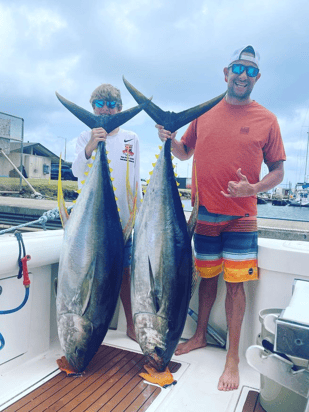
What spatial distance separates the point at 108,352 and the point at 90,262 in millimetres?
788

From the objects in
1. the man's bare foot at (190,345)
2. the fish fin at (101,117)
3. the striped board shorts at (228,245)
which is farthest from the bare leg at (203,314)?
the fish fin at (101,117)

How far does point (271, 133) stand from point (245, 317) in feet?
3.99

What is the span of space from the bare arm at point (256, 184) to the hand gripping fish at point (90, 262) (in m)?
0.68

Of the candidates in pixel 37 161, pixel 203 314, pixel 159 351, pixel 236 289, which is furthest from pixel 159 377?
pixel 37 161

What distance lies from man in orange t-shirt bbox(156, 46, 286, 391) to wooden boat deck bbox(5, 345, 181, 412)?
21.1 inches

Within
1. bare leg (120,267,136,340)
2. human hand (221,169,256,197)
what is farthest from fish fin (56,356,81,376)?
human hand (221,169,256,197)

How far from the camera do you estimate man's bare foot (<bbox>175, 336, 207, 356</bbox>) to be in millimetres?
2348

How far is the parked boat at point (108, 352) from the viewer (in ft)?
5.91

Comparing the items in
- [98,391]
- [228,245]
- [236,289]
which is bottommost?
[98,391]

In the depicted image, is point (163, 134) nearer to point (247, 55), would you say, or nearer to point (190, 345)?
point (247, 55)

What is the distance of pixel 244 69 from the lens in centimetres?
212

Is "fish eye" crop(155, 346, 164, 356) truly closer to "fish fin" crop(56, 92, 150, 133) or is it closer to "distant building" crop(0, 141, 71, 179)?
"fish fin" crop(56, 92, 150, 133)

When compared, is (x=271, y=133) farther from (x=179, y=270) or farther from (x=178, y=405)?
(x=178, y=405)

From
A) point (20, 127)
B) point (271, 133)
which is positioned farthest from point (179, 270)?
point (20, 127)
